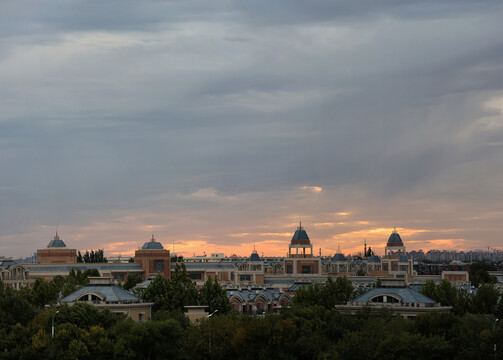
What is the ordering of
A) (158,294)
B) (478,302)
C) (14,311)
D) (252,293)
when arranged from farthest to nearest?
1. (252,293)
2. (158,294)
3. (478,302)
4. (14,311)

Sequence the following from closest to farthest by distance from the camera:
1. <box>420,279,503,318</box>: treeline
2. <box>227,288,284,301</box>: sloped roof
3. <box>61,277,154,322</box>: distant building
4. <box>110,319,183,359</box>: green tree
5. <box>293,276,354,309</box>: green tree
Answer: <box>110,319,183,359</box>: green tree
<box>61,277,154,322</box>: distant building
<box>420,279,503,318</box>: treeline
<box>293,276,354,309</box>: green tree
<box>227,288,284,301</box>: sloped roof

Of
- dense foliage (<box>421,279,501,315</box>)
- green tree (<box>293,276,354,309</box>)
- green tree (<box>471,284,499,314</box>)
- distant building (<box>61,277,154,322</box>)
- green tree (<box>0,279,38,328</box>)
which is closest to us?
green tree (<box>0,279,38,328</box>)

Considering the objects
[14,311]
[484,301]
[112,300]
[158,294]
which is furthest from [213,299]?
[484,301]

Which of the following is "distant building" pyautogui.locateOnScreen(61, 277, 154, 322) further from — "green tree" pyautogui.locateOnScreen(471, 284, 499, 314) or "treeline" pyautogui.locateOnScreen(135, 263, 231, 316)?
"green tree" pyautogui.locateOnScreen(471, 284, 499, 314)

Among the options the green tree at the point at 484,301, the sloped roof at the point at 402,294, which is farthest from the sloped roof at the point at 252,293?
the green tree at the point at 484,301

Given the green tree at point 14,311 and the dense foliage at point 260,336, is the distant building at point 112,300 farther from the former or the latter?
the dense foliage at point 260,336

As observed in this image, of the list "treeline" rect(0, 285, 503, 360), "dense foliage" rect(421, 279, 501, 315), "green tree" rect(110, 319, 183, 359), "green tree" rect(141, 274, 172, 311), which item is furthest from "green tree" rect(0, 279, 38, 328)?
"dense foliage" rect(421, 279, 501, 315)

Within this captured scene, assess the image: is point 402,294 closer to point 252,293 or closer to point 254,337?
point 254,337

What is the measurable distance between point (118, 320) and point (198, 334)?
12561 mm

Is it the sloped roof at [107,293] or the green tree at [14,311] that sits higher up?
the sloped roof at [107,293]

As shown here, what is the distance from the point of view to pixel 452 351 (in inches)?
3329

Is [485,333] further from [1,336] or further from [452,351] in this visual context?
[1,336]

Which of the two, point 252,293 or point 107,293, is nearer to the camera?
point 107,293

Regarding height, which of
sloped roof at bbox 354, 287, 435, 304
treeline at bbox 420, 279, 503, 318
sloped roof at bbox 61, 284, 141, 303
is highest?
sloped roof at bbox 61, 284, 141, 303
